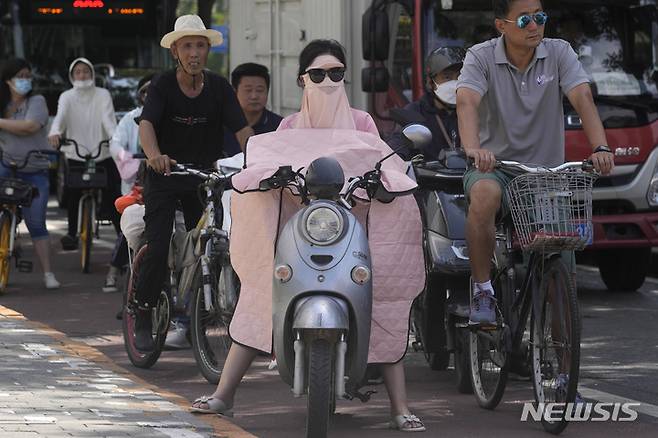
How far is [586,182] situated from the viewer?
7.15 m

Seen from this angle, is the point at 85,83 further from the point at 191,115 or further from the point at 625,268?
the point at 191,115

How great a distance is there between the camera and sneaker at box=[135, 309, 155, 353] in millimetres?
9602

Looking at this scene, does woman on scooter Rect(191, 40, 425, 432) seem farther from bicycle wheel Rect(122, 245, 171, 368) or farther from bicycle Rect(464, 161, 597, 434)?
bicycle wheel Rect(122, 245, 171, 368)

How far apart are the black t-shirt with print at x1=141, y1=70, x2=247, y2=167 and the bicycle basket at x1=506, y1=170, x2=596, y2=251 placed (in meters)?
2.81

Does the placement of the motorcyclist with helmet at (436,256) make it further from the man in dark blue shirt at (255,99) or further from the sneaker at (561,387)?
the man in dark blue shirt at (255,99)

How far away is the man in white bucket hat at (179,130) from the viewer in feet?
30.9

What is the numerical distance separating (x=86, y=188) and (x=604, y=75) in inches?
194

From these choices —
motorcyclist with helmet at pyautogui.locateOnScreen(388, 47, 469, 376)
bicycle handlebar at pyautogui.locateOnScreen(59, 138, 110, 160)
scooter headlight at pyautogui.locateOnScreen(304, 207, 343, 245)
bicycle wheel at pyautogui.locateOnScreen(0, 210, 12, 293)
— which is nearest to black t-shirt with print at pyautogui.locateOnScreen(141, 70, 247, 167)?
motorcyclist with helmet at pyautogui.locateOnScreen(388, 47, 469, 376)

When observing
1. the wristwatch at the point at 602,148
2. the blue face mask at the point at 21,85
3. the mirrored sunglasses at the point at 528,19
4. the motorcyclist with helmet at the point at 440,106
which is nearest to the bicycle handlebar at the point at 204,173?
the motorcyclist with helmet at the point at 440,106

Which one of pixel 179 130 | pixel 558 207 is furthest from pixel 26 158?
pixel 558 207

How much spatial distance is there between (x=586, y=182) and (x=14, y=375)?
3293mm

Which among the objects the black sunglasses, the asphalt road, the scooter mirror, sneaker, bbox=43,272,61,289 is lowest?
the asphalt road

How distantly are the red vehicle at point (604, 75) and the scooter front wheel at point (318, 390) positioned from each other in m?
6.60

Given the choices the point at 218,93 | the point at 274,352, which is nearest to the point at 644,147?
the point at 218,93
